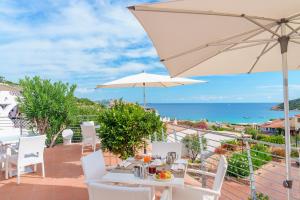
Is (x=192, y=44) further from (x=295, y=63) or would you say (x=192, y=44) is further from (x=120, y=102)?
(x=120, y=102)

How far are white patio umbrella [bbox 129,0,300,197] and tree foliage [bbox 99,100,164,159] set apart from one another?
6.71ft

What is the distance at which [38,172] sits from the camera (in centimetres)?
629

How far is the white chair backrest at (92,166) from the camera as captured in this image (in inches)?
126

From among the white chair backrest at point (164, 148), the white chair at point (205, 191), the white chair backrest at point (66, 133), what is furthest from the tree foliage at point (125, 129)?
the white chair backrest at point (66, 133)

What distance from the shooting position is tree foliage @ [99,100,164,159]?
5.42 meters

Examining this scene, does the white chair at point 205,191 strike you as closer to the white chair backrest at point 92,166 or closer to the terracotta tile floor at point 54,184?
the white chair backrest at point 92,166

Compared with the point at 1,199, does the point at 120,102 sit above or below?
above

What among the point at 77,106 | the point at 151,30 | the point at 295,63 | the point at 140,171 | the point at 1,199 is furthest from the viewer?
the point at 77,106

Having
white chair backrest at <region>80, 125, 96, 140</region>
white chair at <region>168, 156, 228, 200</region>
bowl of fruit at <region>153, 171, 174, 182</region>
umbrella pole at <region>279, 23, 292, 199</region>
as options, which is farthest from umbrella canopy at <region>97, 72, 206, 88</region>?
umbrella pole at <region>279, 23, 292, 199</region>

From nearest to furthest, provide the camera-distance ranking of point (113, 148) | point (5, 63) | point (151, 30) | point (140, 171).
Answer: point (151, 30) < point (140, 171) < point (113, 148) < point (5, 63)

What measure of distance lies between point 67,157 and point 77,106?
286 cm

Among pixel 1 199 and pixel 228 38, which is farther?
pixel 1 199

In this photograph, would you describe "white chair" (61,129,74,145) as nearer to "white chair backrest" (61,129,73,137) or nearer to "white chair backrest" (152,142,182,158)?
"white chair backrest" (61,129,73,137)

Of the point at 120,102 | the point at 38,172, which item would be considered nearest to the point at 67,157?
the point at 38,172
